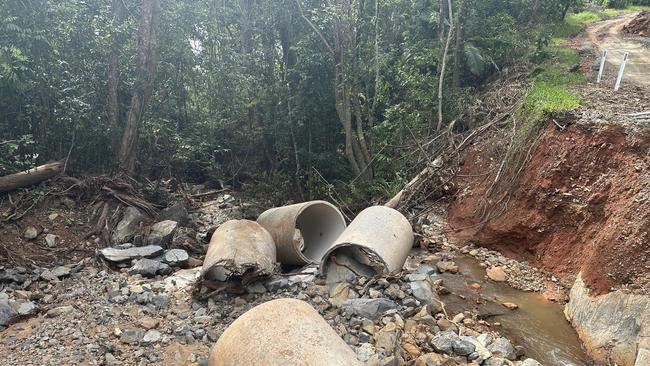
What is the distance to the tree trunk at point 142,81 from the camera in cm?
973

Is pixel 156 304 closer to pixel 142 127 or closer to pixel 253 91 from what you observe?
pixel 142 127

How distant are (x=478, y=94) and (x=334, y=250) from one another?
7.31 m

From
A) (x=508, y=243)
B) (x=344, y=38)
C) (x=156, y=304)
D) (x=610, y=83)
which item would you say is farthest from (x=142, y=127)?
(x=610, y=83)

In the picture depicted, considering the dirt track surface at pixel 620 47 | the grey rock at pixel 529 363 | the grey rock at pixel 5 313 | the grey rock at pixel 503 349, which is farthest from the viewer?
the dirt track surface at pixel 620 47

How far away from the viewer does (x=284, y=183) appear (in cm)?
1135

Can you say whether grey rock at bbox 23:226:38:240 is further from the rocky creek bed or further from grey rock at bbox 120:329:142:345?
grey rock at bbox 120:329:142:345

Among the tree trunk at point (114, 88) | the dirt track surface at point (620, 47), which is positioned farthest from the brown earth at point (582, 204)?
the tree trunk at point (114, 88)

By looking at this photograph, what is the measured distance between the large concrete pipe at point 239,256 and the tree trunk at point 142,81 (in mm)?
4334

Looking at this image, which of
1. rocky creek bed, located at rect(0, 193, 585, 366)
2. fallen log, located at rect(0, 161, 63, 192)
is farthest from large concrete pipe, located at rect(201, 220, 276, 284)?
fallen log, located at rect(0, 161, 63, 192)

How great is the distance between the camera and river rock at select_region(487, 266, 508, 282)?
710 centimetres

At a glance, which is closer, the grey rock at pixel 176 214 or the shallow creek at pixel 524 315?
the shallow creek at pixel 524 315

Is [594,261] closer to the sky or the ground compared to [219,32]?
closer to the ground

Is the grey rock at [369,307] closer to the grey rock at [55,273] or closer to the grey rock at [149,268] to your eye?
the grey rock at [149,268]

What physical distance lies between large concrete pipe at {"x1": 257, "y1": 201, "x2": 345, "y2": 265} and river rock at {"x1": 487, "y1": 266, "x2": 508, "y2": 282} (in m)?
2.46
